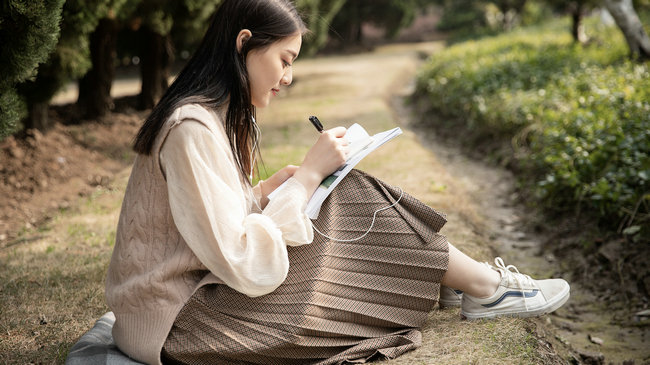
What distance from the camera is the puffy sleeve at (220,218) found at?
1.96 m

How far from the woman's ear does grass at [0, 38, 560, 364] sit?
3.84 feet

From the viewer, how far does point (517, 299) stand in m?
2.57

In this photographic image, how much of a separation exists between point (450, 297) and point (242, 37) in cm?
136

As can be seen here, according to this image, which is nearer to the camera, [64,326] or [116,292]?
[116,292]

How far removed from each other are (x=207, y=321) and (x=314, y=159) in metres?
0.63

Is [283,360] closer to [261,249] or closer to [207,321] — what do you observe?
[207,321]

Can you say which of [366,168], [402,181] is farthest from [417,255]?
[366,168]

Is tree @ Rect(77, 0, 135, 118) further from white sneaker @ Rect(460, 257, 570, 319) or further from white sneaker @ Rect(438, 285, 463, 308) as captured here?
white sneaker @ Rect(460, 257, 570, 319)

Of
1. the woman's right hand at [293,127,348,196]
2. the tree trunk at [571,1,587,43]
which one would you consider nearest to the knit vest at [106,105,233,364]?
the woman's right hand at [293,127,348,196]

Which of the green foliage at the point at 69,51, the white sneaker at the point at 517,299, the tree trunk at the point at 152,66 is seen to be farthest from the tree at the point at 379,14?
the white sneaker at the point at 517,299

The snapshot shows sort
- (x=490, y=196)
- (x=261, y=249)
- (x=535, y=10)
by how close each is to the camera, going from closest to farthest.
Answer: (x=261, y=249) → (x=490, y=196) → (x=535, y=10)

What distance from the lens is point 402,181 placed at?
5.09 metres

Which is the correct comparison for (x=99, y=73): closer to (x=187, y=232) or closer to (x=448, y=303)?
(x=448, y=303)

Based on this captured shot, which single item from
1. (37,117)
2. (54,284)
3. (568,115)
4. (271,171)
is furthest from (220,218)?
(37,117)
